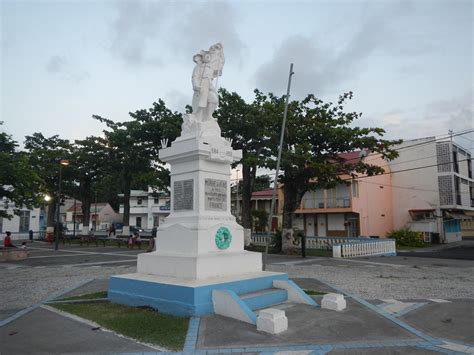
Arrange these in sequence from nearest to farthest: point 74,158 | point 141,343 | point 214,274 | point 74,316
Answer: point 141,343, point 74,316, point 214,274, point 74,158

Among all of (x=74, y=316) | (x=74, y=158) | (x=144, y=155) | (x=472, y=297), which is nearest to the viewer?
(x=74, y=316)

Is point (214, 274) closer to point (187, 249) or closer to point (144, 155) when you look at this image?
point (187, 249)

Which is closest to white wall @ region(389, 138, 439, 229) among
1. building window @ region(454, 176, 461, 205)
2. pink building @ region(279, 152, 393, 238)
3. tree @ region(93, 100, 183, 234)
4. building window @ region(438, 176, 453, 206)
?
building window @ region(438, 176, 453, 206)

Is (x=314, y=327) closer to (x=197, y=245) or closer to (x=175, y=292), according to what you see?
(x=175, y=292)

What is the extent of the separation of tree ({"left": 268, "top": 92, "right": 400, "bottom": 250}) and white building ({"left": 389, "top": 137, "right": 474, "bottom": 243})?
49.9ft

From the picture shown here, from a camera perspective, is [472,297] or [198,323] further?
[472,297]

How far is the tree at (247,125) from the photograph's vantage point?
1997 centimetres

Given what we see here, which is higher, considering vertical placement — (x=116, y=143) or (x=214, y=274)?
(x=116, y=143)

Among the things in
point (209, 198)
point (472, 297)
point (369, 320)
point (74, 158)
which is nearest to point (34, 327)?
point (209, 198)

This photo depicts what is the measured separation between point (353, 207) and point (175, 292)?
27.9 metres

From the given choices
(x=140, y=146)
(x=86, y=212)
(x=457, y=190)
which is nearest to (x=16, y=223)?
(x=86, y=212)

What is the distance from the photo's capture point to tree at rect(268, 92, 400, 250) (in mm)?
19078

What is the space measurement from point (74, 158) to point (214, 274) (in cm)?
2978

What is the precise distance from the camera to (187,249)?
26.9 feet
